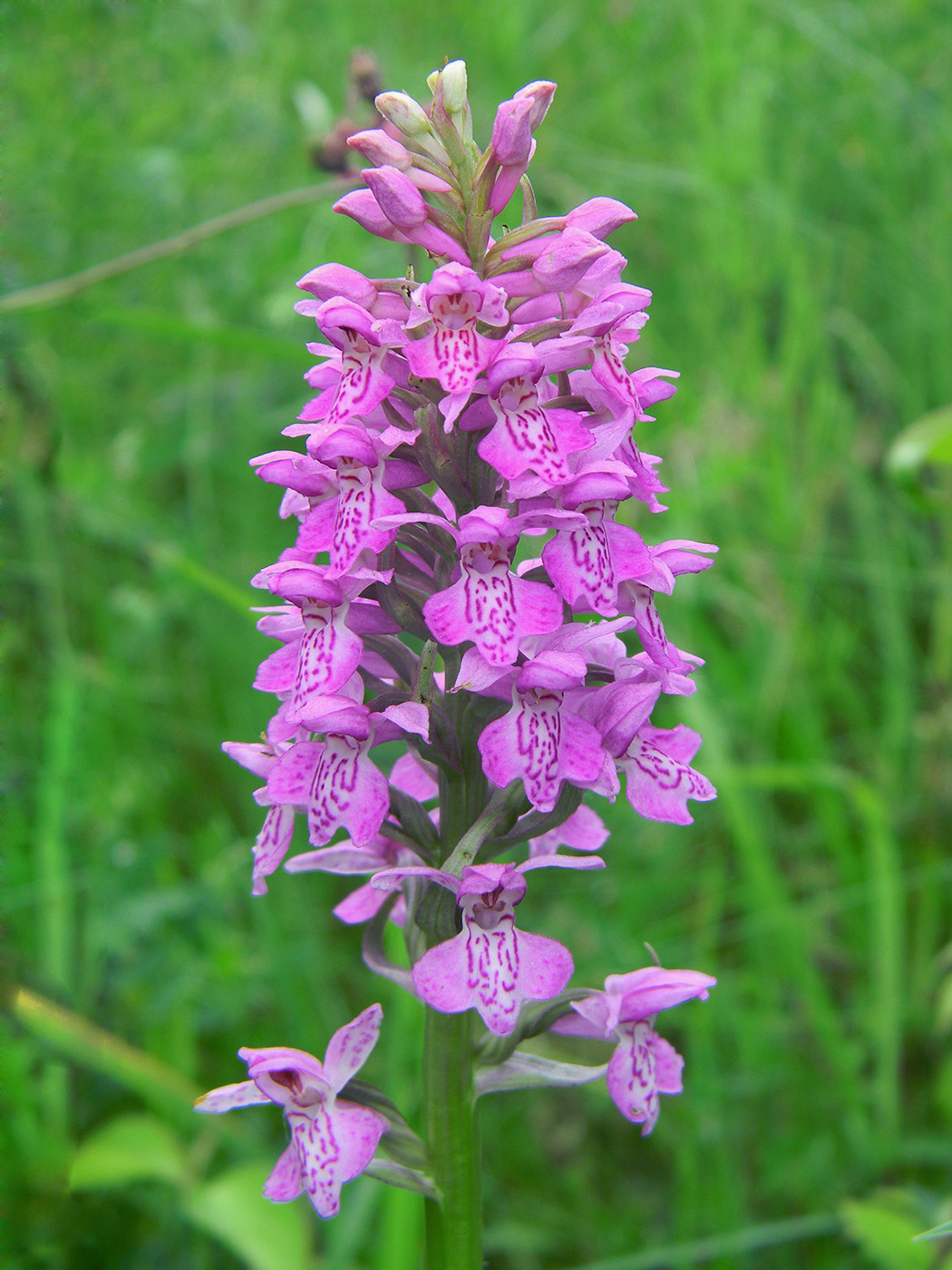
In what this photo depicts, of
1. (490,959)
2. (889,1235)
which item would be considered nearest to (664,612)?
(889,1235)

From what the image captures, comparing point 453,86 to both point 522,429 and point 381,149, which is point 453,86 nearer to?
point 381,149

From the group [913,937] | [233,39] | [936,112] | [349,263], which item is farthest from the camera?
[233,39]

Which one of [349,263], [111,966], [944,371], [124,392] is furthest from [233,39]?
[111,966]

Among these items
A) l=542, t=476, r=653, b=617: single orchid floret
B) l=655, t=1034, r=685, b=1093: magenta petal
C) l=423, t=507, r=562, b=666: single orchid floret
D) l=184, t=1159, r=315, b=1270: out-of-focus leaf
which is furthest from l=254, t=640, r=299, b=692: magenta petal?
l=184, t=1159, r=315, b=1270: out-of-focus leaf

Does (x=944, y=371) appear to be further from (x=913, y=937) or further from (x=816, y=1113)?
(x=816, y=1113)

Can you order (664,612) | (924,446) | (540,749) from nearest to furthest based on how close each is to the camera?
1. (540,749)
2. (924,446)
3. (664,612)

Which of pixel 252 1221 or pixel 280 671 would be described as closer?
pixel 280 671
